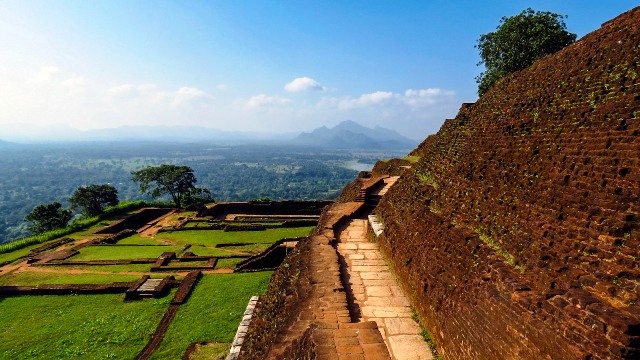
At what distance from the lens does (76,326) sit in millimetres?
11625

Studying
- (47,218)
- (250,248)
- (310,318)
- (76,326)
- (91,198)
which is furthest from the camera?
(91,198)

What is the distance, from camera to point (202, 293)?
13.5 meters

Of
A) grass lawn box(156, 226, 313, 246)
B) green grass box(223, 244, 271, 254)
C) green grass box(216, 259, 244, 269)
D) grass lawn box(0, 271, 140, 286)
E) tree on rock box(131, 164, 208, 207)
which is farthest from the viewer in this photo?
tree on rock box(131, 164, 208, 207)

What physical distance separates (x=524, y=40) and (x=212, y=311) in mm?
21677

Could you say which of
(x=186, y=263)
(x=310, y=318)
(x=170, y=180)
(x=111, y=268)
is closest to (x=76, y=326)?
(x=186, y=263)

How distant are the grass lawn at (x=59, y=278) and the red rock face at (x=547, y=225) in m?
13.8

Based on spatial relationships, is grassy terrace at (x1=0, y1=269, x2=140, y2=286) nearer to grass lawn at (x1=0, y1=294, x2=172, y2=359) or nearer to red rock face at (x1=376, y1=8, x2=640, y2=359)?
grass lawn at (x1=0, y1=294, x2=172, y2=359)

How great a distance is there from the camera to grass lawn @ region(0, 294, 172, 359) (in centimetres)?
1019

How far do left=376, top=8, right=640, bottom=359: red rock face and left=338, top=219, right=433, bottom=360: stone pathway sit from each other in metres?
0.34

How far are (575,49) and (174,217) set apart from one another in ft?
105

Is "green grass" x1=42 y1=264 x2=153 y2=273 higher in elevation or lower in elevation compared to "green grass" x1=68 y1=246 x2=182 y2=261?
higher

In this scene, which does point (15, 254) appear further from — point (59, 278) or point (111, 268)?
point (111, 268)

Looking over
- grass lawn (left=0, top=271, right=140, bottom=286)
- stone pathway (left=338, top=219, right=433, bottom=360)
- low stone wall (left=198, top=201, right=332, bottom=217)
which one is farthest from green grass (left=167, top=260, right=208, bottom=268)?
low stone wall (left=198, top=201, right=332, bottom=217)

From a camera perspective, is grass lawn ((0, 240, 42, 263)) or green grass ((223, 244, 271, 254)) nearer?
green grass ((223, 244, 271, 254))
